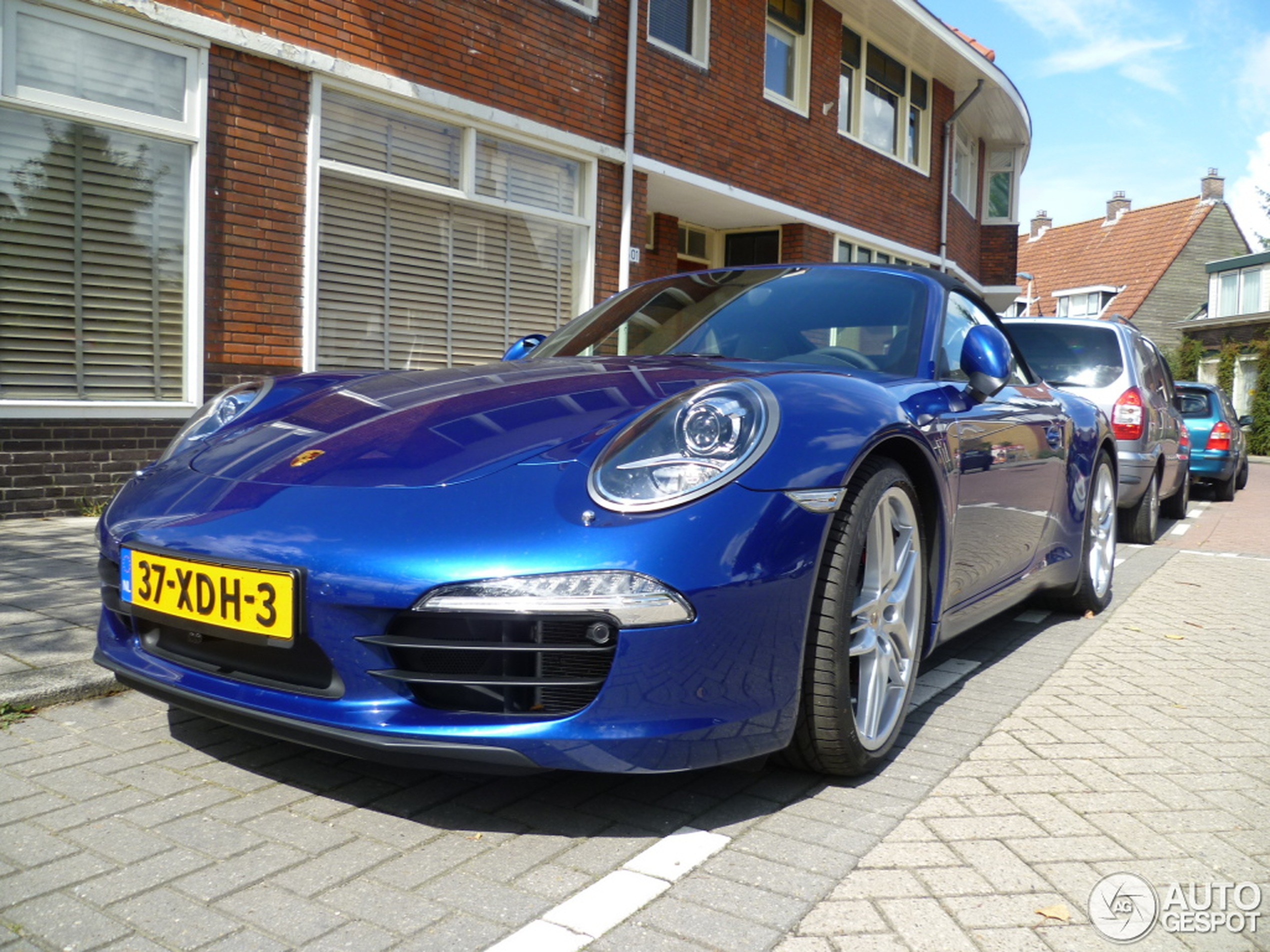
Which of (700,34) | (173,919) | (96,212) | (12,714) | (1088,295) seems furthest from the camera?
(1088,295)

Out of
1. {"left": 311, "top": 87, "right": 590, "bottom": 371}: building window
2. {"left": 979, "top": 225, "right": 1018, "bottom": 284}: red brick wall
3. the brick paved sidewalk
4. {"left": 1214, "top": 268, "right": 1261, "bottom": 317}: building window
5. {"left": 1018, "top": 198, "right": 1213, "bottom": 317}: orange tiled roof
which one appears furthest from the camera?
{"left": 1018, "top": 198, "right": 1213, "bottom": 317}: orange tiled roof

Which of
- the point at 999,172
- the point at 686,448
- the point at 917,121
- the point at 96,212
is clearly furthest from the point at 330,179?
the point at 999,172

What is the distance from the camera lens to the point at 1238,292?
3594cm

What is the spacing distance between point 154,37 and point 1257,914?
7068mm

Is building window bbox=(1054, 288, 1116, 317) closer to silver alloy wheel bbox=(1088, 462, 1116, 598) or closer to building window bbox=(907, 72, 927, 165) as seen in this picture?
building window bbox=(907, 72, 927, 165)

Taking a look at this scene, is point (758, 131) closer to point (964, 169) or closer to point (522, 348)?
point (522, 348)

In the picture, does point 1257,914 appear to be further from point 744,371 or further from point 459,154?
point 459,154

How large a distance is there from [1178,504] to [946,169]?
8.76 metres

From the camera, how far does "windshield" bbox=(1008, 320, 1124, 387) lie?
7.89 meters

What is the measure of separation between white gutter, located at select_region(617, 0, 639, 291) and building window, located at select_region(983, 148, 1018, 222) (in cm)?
1432

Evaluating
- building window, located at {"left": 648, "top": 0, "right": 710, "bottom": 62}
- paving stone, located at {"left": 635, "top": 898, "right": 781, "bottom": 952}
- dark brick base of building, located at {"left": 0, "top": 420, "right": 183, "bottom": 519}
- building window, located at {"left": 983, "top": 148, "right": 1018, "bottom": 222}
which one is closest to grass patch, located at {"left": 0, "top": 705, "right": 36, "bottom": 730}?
paving stone, located at {"left": 635, "top": 898, "right": 781, "bottom": 952}

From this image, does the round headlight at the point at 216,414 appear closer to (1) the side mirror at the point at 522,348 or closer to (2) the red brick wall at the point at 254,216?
(1) the side mirror at the point at 522,348

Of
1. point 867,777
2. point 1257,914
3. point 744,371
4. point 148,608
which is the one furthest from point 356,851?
point 1257,914

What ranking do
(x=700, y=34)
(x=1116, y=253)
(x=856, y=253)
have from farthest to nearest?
(x=1116, y=253), (x=856, y=253), (x=700, y=34)
